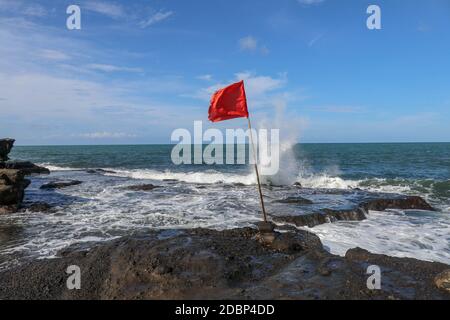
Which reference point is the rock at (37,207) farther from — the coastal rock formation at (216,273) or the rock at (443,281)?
the rock at (443,281)

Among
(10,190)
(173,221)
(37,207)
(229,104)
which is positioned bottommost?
(173,221)

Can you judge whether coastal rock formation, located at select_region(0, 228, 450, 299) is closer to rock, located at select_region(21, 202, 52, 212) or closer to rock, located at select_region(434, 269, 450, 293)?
rock, located at select_region(434, 269, 450, 293)

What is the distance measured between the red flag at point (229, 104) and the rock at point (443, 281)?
5978 millimetres

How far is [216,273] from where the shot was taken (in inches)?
305

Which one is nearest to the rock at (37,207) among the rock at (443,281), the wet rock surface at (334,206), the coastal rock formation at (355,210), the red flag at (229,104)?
the wet rock surface at (334,206)

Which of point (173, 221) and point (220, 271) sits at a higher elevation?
point (220, 271)

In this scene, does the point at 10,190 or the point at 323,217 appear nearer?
the point at 323,217

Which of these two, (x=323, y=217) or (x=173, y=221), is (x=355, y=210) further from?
(x=173, y=221)

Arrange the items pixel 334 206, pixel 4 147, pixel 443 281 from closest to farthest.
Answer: pixel 443 281 < pixel 334 206 < pixel 4 147

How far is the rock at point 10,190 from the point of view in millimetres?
17281

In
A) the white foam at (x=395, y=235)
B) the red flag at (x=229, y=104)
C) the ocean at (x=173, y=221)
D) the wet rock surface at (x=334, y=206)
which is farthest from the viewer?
the wet rock surface at (x=334, y=206)

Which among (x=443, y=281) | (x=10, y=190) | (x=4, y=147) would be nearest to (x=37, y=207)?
(x=10, y=190)

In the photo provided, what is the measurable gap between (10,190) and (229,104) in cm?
1320


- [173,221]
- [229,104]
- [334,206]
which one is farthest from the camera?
[334,206]
